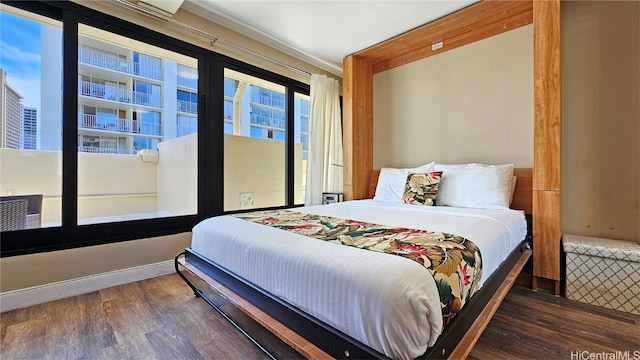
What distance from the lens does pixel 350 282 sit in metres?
0.97

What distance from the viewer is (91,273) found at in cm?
222

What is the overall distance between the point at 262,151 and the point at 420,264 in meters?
2.86

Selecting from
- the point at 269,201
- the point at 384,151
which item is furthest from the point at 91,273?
the point at 384,151

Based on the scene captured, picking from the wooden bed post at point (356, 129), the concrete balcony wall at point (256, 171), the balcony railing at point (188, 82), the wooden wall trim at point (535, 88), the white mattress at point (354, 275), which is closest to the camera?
the white mattress at point (354, 275)

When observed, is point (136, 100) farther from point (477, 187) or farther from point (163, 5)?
point (477, 187)

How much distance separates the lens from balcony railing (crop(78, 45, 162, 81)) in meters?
2.29

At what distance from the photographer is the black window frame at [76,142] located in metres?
2.05

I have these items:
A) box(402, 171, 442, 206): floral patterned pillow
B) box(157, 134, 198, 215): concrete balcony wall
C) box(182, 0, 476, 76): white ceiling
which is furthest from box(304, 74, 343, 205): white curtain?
box(157, 134, 198, 215): concrete balcony wall

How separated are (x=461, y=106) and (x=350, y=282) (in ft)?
9.35

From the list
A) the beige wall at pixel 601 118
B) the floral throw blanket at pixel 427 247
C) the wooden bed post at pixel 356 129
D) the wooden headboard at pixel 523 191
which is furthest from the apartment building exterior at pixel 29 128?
the beige wall at pixel 601 118

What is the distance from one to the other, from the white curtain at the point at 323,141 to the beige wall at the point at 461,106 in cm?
58

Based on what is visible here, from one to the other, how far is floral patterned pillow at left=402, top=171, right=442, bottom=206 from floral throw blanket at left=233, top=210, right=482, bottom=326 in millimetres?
1125

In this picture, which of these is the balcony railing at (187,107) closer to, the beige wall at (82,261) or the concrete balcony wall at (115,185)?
the concrete balcony wall at (115,185)

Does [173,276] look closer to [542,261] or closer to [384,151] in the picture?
[384,151]
